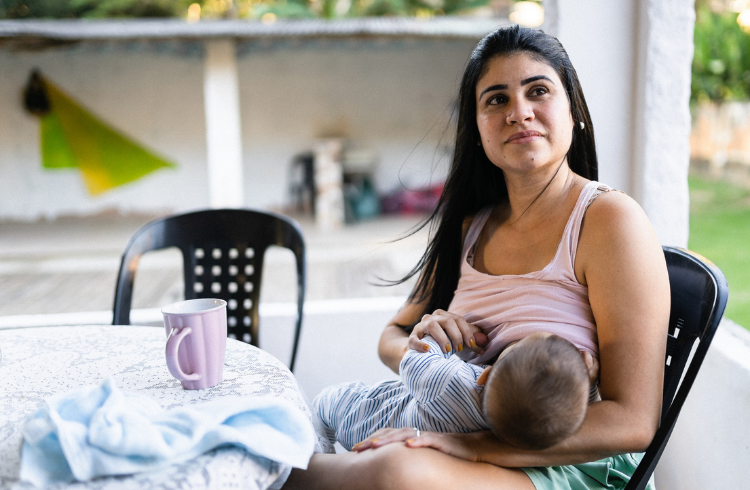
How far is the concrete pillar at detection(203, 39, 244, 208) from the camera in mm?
8570

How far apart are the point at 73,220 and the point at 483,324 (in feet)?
32.9

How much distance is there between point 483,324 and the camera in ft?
4.37

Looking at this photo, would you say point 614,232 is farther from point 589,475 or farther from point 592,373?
point 589,475

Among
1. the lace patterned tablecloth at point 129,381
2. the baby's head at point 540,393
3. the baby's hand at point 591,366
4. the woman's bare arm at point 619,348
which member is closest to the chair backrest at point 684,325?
the woman's bare arm at point 619,348

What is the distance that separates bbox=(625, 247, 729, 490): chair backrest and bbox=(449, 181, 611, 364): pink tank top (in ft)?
0.55

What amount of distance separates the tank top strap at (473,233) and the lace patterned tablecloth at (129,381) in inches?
22.6

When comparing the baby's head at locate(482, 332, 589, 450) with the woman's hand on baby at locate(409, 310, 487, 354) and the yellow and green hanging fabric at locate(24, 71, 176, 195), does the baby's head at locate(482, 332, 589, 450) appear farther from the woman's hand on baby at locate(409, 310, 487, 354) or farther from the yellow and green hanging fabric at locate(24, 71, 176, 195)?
the yellow and green hanging fabric at locate(24, 71, 176, 195)

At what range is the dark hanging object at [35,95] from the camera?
941cm

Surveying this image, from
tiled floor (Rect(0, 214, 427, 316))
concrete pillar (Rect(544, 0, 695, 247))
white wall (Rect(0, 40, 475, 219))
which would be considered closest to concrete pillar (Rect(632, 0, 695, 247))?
concrete pillar (Rect(544, 0, 695, 247))

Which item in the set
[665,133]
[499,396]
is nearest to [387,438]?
[499,396]

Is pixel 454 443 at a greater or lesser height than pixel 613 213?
lesser

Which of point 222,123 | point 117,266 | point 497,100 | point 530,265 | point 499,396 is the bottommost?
point 117,266

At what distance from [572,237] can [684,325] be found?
0.92 feet

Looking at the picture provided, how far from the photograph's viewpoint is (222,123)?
28.3ft
